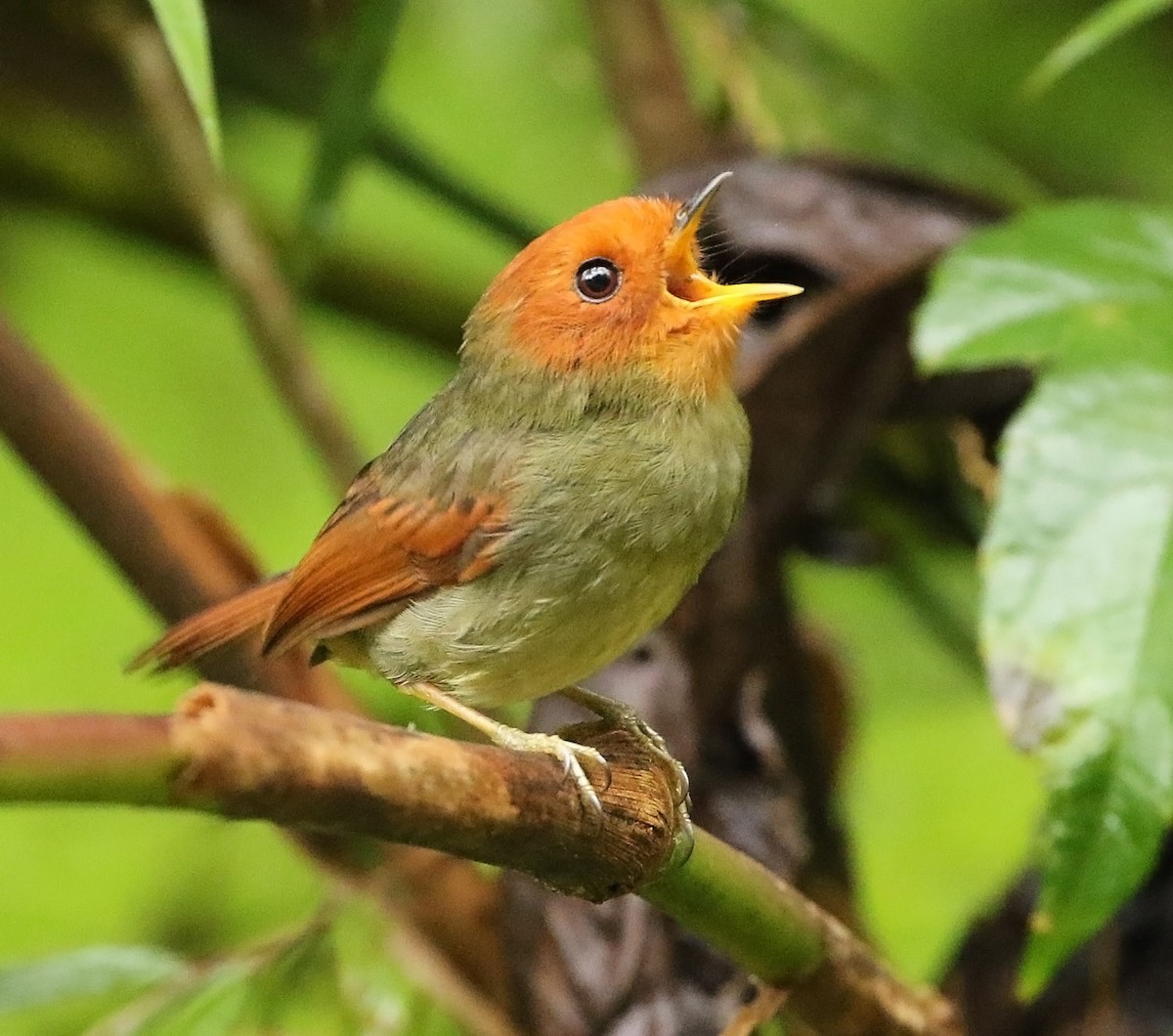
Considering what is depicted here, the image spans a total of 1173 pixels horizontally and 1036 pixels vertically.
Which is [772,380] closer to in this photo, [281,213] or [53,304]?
[281,213]

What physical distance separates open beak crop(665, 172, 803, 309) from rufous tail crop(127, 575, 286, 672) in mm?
703

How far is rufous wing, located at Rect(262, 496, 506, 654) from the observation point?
2.10m

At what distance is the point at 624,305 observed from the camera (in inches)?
83.8

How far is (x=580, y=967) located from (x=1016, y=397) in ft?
4.17

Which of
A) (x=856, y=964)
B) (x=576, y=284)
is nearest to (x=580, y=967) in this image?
(x=856, y=964)

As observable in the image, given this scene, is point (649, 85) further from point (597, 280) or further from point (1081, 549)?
point (1081, 549)

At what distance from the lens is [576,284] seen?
84.5 inches

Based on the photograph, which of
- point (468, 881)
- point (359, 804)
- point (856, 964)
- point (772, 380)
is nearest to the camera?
point (359, 804)

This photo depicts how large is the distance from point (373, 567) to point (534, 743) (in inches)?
15.7

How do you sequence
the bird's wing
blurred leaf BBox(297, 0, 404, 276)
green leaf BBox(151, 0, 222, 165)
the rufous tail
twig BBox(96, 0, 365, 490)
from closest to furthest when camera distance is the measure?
green leaf BBox(151, 0, 222, 165), the bird's wing, the rufous tail, blurred leaf BBox(297, 0, 404, 276), twig BBox(96, 0, 365, 490)

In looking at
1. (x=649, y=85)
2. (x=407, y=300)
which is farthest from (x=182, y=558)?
(x=407, y=300)

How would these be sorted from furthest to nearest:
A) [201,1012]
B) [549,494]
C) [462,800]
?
1. [201,1012]
2. [549,494]
3. [462,800]

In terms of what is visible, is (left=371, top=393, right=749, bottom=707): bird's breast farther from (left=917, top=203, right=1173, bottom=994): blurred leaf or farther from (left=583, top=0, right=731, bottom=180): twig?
(left=583, top=0, right=731, bottom=180): twig

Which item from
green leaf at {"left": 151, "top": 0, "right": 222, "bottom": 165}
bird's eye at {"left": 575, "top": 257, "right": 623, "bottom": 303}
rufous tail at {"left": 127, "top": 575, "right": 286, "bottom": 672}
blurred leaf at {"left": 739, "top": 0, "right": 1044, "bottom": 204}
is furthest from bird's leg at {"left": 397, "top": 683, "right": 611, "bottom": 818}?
blurred leaf at {"left": 739, "top": 0, "right": 1044, "bottom": 204}
